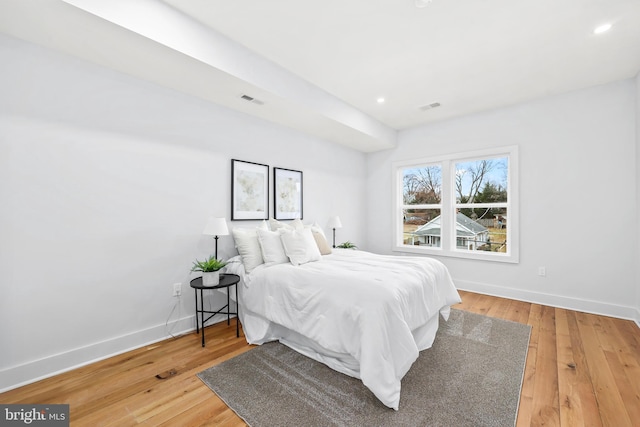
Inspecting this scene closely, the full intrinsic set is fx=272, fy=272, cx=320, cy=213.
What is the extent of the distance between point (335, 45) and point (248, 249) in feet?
7.06

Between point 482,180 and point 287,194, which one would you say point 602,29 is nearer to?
point 482,180

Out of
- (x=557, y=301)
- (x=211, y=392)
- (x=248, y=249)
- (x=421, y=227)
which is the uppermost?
(x=421, y=227)

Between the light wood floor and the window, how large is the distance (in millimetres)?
1563

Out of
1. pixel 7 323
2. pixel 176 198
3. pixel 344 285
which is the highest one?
pixel 176 198

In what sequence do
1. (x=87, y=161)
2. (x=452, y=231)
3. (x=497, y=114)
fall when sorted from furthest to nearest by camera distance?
1. (x=452, y=231)
2. (x=497, y=114)
3. (x=87, y=161)

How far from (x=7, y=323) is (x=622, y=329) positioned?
17.8 ft

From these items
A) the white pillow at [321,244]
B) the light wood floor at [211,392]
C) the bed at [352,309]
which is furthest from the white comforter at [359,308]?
the light wood floor at [211,392]

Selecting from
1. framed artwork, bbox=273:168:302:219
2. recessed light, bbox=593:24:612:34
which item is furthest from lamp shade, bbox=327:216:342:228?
recessed light, bbox=593:24:612:34

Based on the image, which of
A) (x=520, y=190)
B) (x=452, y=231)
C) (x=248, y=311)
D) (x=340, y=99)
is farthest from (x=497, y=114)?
(x=248, y=311)

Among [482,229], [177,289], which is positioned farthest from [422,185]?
[177,289]

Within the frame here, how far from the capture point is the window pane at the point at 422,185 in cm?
465

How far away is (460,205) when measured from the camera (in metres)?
4.39

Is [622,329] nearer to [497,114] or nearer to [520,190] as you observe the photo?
[520,190]

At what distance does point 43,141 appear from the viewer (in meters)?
2.04
